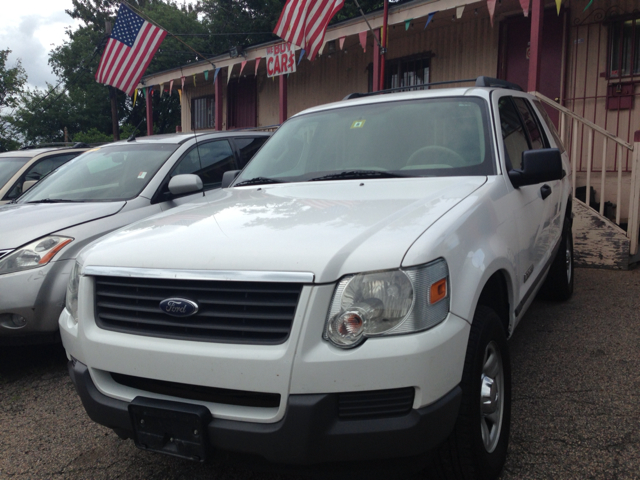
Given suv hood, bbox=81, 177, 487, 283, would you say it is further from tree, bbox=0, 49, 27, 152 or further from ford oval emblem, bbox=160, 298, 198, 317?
tree, bbox=0, 49, 27, 152

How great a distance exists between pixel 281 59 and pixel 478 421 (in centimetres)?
992

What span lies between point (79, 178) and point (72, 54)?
38.4m

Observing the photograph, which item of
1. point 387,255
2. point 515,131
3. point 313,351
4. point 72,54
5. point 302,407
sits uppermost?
point 72,54

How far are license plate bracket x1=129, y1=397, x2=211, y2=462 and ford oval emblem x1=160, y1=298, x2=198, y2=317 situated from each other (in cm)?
32

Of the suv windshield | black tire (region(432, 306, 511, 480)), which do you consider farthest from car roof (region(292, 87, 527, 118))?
black tire (region(432, 306, 511, 480))

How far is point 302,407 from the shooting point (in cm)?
181

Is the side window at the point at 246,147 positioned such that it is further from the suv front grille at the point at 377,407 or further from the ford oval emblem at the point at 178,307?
A: the suv front grille at the point at 377,407

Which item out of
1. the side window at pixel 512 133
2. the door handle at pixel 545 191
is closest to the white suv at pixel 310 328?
the side window at pixel 512 133

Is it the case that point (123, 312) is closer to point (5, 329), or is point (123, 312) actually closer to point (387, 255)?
point (387, 255)

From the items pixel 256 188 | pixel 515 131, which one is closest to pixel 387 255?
pixel 256 188

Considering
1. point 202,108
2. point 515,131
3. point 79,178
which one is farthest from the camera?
point 202,108

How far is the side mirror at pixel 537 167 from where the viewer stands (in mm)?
2844

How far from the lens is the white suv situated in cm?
183

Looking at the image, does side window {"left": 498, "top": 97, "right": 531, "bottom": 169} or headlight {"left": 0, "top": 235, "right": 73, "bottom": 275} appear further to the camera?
headlight {"left": 0, "top": 235, "right": 73, "bottom": 275}
